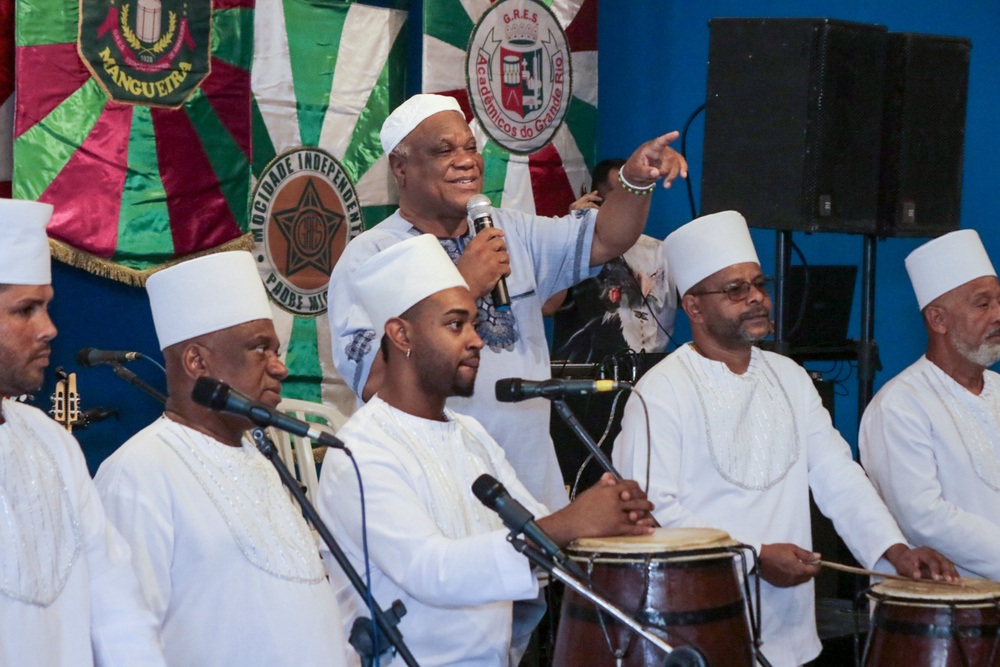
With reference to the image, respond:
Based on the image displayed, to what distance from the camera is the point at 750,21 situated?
472 centimetres

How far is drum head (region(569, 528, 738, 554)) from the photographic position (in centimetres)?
259

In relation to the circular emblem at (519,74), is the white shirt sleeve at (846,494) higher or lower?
lower

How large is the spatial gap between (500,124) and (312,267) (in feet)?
4.09

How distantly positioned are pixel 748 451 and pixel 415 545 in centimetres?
130

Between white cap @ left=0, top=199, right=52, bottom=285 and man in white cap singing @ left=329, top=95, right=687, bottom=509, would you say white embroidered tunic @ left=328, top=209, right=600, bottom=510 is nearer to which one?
man in white cap singing @ left=329, top=95, right=687, bottom=509

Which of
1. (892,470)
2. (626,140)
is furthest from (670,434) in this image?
(626,140)

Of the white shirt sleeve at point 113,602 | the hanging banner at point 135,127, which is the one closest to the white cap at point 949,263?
the hanging banner at point 135,127

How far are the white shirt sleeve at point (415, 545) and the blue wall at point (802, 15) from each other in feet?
13.2

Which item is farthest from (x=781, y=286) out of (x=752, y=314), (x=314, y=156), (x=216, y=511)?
(x=216, y=511)

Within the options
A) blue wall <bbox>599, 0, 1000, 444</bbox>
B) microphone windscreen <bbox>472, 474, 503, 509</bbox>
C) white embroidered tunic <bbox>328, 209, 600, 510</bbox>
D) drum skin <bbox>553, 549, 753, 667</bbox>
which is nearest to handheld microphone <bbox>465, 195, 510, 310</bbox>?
white embroidered tunic <bbox>328, 209, 600, 510</bbox>

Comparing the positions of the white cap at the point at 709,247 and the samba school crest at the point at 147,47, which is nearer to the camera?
the white cap at the point at 709,247

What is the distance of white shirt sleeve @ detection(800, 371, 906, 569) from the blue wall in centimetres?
275

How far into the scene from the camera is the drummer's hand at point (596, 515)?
93.2 inches

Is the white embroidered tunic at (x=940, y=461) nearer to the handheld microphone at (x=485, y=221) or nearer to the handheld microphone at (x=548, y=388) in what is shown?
the handheld microphone at (x=485, y=221)
